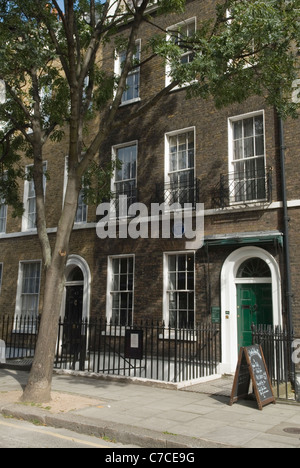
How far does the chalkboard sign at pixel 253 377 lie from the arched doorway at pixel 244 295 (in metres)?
3.20

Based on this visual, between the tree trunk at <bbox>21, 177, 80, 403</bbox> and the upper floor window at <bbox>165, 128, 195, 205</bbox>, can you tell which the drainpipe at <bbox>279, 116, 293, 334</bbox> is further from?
the tree trunk at <bbox>21, 177, 80, 403</bbox>

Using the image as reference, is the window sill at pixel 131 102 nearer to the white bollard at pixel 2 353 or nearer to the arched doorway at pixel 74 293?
the arched doorway at pixel 74 293

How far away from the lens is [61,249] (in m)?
8.95

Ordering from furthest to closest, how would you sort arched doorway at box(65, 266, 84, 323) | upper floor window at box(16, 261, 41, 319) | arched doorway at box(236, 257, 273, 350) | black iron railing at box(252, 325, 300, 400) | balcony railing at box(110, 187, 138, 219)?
upper floor window at box(16, 261, 41, 319) < arched doorway at box(65, 266, 84, 323) < balcony railing at box(110, 187, 138, 219) < arched doorway at box(236, 257, 273, 350) < black iron railing at box(252, 325, 300, 400)

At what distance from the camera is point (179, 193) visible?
551 inches

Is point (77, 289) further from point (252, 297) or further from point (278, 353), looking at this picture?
point (278, 353)

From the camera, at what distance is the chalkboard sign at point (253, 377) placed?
8191 mm

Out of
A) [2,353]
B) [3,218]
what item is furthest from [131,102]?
[2,353]

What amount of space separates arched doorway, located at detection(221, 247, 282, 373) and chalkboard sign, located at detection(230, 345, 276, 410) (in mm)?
3205

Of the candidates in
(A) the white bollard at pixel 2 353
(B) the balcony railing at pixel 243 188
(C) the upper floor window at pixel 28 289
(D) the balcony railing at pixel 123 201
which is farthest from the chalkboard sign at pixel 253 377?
(C) the upper floor window at pixel 28 289

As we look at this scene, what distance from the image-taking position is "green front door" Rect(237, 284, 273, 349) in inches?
474

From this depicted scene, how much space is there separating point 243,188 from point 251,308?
3.34 meters

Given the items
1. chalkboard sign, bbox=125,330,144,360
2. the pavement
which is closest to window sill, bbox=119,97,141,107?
chalkboard sign, bbox=125,330,144,360

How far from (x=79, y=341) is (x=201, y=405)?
466 centimetres
